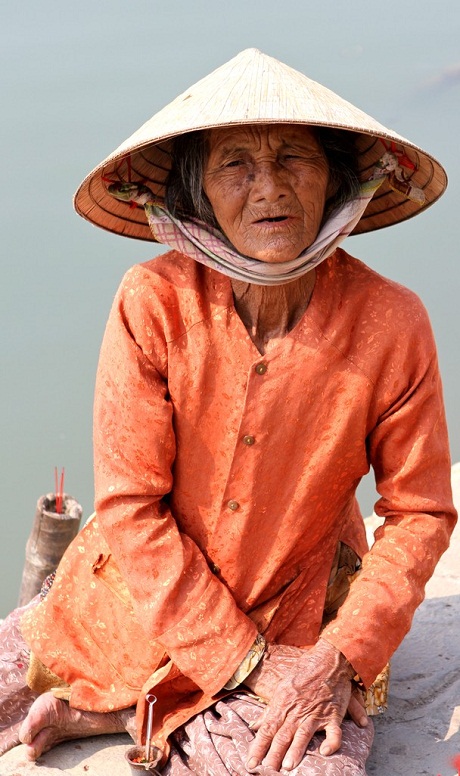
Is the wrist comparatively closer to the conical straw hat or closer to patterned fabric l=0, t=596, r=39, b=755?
patterned fabric l=0, t=596, r=39, b=755

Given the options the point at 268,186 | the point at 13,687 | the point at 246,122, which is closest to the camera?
the point at 246,122

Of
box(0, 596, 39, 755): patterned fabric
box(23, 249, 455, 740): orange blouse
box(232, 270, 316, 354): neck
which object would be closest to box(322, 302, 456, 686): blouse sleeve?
box(23, 249, 455, 740): orange blouse

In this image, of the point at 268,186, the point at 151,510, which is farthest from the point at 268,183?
the point at 151,510

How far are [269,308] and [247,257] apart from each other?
188 mm

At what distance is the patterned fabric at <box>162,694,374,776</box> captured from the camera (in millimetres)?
2504

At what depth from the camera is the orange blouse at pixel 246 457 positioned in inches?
106

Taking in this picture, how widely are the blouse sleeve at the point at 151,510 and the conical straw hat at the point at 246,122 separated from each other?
26cm

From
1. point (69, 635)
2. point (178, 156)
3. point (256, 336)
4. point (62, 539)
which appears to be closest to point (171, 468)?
point (256, 336)

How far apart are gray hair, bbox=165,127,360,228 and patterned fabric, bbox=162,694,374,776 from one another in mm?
1211

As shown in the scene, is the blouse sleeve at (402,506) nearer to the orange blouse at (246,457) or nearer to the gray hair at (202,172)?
the orange blouse at (246,457)

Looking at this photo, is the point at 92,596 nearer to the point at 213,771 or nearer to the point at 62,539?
the point at 213,771

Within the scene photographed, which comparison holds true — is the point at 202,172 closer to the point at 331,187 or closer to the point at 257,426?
the point at 331,187

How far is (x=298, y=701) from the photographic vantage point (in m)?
2.58

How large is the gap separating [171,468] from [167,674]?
0.52 m
